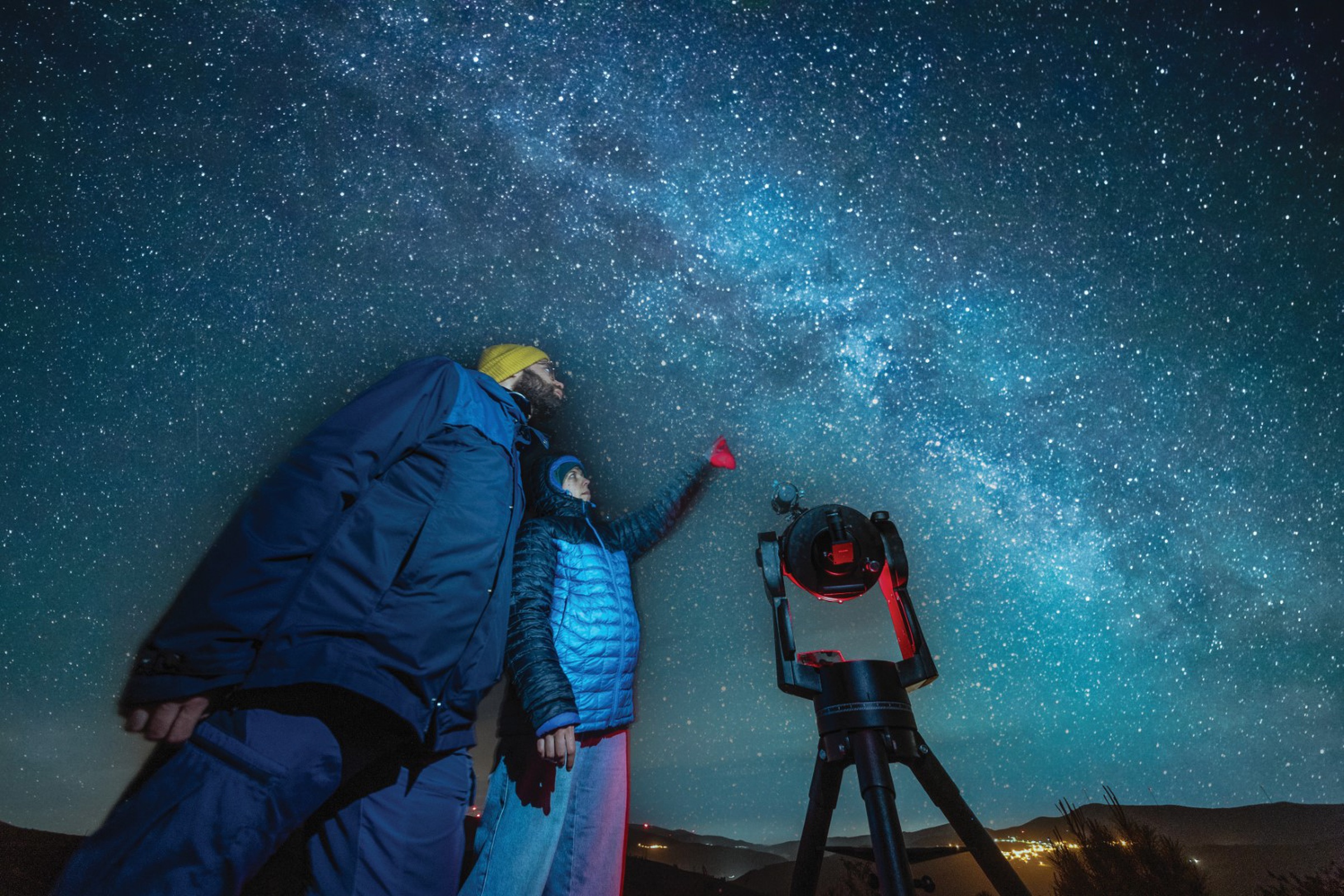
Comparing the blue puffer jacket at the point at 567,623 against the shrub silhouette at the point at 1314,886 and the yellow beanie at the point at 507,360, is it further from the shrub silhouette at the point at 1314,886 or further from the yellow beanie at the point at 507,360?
the shrub silhouette at the point at 1314,886

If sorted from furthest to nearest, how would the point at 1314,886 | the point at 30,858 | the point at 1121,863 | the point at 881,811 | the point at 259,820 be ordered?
the point at 30,858, the point at 1121,863, the point at 1314,886, the point at 881,811, the point at 259,820

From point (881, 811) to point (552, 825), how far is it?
44.2 inches

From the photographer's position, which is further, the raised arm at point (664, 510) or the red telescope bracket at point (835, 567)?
the raised arm at point (664, 510)

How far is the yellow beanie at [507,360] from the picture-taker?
8.43ft

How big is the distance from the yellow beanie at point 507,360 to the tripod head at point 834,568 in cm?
141

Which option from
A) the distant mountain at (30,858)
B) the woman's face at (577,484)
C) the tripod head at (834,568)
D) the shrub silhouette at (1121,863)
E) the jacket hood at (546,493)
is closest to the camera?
the tripod head at (834,568)

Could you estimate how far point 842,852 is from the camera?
6.44 feet

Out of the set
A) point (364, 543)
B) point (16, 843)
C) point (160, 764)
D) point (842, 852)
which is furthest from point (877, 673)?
point (16, 843)

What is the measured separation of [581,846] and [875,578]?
1482mm

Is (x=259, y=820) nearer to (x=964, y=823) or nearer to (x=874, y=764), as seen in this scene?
(x=874, y=764)

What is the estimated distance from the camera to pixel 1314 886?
12.3 feet

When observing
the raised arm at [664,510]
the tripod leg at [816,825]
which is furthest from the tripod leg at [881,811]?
the raised arm at [664,510]

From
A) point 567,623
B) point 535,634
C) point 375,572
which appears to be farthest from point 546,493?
point 375,572

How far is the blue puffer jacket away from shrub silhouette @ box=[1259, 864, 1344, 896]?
17.1 feet
